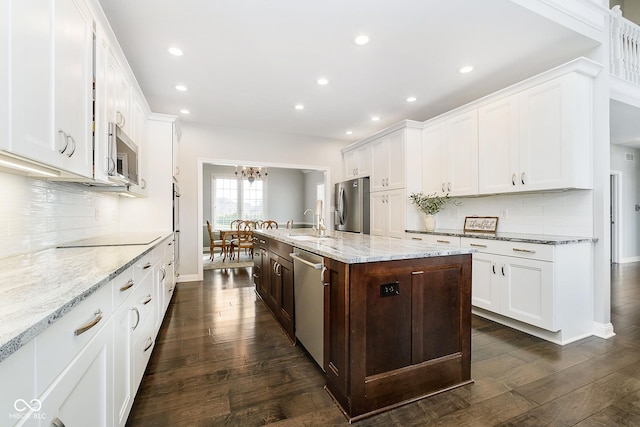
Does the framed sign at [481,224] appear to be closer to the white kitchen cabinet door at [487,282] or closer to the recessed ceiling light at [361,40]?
the white kitchen cabinet door at [487,282]

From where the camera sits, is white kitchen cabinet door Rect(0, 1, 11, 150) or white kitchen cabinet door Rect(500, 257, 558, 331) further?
white kitchen cabinet door Rect(500, 257, 558, 331)

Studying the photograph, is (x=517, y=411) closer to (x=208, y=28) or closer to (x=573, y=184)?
(x=573, y=184)

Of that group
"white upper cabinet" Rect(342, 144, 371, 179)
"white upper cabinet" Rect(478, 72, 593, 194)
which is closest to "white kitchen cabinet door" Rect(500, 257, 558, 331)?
"white upper cabinet" Rect(478, 72, 593, 194)

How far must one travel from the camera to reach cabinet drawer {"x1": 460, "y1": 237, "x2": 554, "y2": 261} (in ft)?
8.00

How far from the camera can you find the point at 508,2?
2.08 metres

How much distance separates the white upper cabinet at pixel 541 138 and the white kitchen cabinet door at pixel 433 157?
2.17 ft

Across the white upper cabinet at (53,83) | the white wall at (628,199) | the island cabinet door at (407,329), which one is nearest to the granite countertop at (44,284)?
the white upper cabinet at (53,83)

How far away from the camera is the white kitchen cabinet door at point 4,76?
3.20ft

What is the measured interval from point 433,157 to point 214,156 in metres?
3.59

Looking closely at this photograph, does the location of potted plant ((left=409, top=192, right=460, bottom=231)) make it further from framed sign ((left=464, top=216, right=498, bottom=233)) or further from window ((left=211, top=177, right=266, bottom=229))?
window ((left=211, top=177, right=266, bottom=229))

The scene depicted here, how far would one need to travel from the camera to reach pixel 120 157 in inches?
86.8

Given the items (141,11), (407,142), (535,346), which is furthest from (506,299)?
(141,11)

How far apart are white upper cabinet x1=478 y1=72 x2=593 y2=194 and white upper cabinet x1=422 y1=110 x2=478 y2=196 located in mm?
165

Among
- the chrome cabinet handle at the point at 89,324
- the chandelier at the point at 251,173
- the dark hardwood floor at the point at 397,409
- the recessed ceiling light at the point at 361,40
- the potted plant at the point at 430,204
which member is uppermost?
the recessed ceiling light at the point at 361,40
